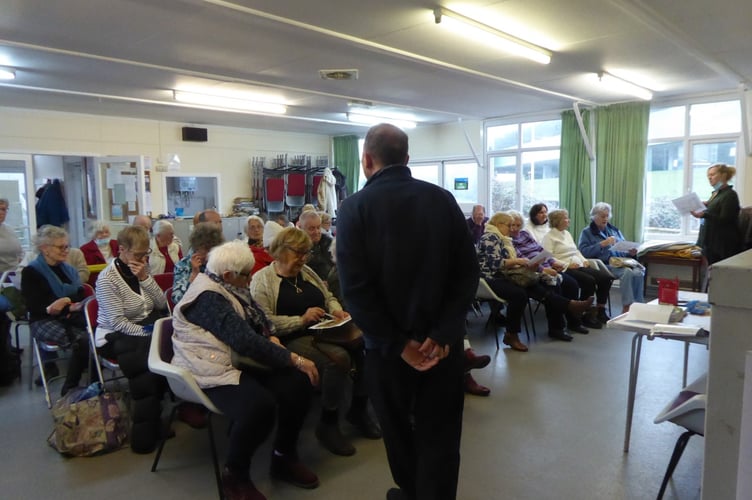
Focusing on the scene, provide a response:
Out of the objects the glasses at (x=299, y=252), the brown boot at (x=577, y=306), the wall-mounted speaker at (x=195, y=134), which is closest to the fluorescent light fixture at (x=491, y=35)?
the glasses at (x=299, y=252)

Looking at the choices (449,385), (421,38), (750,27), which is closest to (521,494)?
(449,385)

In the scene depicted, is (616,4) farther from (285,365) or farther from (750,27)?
(285,365)

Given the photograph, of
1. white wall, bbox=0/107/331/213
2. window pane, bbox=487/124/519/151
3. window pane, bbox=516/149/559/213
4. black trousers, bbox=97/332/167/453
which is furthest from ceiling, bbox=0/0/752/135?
black trousers, bbox=97/332/167/453

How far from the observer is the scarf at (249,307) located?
245cm

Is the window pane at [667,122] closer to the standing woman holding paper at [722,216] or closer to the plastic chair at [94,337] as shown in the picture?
the standing woman holding paper at [722,216]

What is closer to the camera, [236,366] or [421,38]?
[236,366]

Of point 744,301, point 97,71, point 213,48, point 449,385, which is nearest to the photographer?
point 744,301

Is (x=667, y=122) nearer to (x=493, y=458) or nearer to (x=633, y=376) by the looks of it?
(x=633, y=376)

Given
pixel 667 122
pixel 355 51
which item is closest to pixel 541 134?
pixel 667 122

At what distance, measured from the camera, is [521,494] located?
2363 millimetres

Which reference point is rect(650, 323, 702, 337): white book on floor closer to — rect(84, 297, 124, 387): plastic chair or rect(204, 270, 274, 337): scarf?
rect(204, 270, 274, 337): scarf

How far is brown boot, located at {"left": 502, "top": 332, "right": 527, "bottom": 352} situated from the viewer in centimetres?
455

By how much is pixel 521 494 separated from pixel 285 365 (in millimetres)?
1197

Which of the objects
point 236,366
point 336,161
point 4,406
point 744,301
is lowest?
point 4,406
